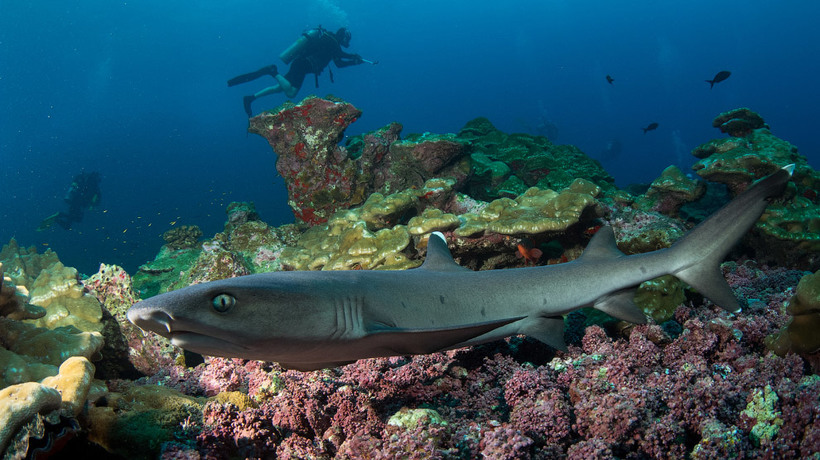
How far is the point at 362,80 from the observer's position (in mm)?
197250

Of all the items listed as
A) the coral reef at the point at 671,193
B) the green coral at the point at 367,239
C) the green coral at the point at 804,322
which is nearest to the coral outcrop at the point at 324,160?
the green coral at the point at 367,239

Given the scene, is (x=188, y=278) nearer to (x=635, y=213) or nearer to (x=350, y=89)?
(x=635, y=213)

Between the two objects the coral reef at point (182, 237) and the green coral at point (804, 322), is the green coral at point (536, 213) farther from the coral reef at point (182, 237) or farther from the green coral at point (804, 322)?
the coral reef at point (182, 237)

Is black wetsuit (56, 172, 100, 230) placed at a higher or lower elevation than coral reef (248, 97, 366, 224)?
higher

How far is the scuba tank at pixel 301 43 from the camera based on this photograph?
19484 mm

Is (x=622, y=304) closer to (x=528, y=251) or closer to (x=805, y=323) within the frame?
(x=805, y=323)

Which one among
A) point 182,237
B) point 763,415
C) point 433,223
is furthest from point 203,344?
point 182,237

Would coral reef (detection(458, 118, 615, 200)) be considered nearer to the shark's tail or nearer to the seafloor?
the seafloor

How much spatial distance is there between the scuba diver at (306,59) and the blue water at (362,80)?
79035mm

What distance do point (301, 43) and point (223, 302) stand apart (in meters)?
21.3

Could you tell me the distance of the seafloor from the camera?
2.28m

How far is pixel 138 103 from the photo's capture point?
503 ft

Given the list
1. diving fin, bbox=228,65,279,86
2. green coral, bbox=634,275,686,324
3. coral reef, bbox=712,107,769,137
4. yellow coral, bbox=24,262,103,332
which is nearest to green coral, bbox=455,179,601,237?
green coral, bbox=634,275,686,324

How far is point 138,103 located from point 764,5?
261225 mm
